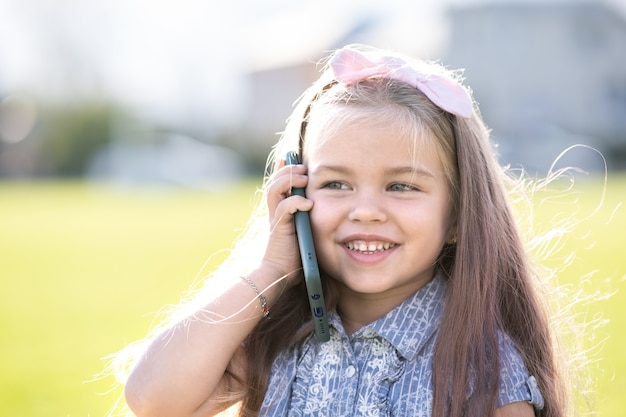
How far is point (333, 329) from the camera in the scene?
3129 millimetres

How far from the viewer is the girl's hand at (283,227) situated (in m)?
3.16

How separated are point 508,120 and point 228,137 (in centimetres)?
1328

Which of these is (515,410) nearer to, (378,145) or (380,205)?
(380,205)

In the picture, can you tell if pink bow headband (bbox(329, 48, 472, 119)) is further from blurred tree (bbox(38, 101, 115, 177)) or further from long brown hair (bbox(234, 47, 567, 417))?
blurred tree (bbox(38, 101, 115, 177))

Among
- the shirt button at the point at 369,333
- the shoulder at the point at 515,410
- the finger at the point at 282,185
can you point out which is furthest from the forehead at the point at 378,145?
the shoulder at the point at 515,410

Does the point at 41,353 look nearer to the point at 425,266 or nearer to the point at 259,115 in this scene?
the point at 425,266

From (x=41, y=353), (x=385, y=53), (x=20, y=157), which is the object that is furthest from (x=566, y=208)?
(x=20, y=157)

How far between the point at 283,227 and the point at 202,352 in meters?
0.49

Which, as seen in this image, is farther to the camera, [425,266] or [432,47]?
[432,47]

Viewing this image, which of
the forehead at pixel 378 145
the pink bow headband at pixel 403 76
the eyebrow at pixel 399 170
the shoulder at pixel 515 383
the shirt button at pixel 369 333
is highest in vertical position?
the pink bow headband at pixel 403 76

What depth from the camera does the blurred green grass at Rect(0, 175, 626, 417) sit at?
5785mm

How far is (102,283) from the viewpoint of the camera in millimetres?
11219

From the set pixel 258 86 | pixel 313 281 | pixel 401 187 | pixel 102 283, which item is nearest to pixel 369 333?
pixel 313 281

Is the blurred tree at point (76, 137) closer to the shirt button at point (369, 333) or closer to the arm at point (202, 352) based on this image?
the arm at point (202, 352)
